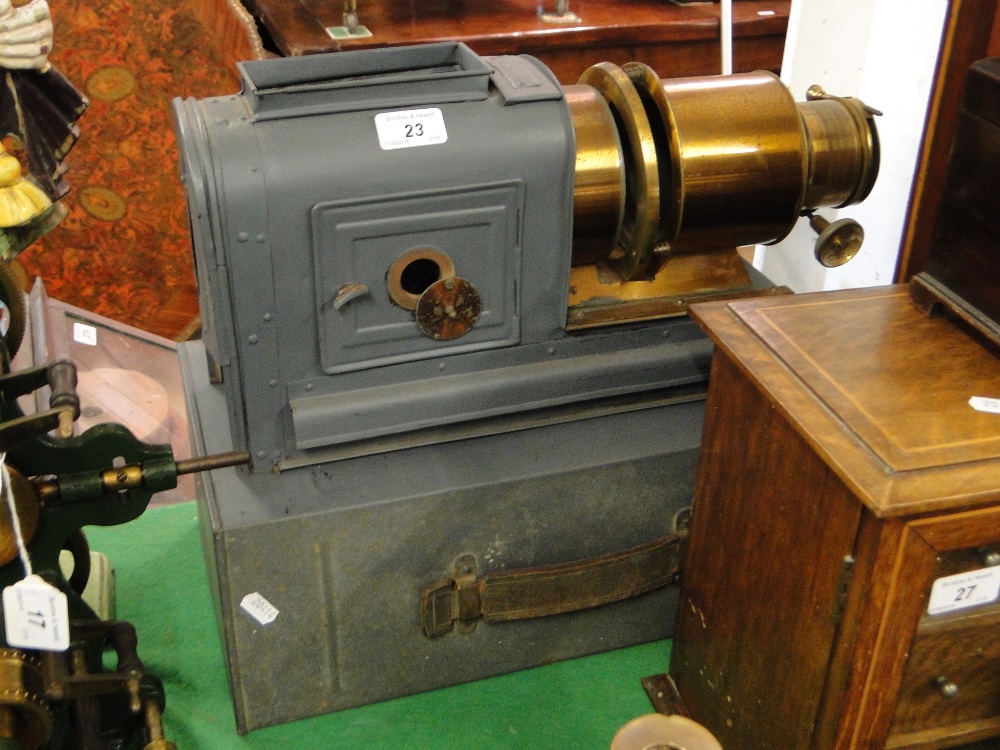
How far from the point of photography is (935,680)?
1509 millimetres

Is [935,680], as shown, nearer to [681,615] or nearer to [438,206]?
[681,615]

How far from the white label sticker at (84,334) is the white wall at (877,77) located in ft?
5.78

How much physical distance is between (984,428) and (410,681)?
1127 millimetres

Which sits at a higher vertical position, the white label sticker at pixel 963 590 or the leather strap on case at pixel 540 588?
the white label sticker at pixel 963 590

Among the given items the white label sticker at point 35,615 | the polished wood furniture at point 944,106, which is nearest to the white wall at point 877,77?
the polished wood furniture at point 944,106

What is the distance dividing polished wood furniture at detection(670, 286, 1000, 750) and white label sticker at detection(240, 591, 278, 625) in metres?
0.74

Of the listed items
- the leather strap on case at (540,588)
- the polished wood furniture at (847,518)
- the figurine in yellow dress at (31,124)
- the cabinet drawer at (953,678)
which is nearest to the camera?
the polished wood furniture at (847,518)

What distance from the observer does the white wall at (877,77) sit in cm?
215

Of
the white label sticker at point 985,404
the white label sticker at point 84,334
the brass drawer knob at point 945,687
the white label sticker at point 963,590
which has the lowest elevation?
the white label sticker at point 84,334

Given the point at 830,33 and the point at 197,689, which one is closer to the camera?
the point at 197,689

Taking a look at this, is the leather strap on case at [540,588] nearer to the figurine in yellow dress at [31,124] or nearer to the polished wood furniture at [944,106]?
the polished wood furniture at [944,106]

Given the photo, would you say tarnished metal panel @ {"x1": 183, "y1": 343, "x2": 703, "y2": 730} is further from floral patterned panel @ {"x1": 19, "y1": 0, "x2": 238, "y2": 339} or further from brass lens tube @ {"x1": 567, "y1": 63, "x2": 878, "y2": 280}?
floral patterned panel @ {"x1": 19, "y1": 0, "x2": 238, "y2": 339}

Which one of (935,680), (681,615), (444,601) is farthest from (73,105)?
(935,680)

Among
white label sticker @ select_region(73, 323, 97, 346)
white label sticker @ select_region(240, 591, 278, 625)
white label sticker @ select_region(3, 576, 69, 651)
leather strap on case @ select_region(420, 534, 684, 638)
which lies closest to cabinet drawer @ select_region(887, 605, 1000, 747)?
leather strap on case @ select_region(420, 534, 684, 638)
